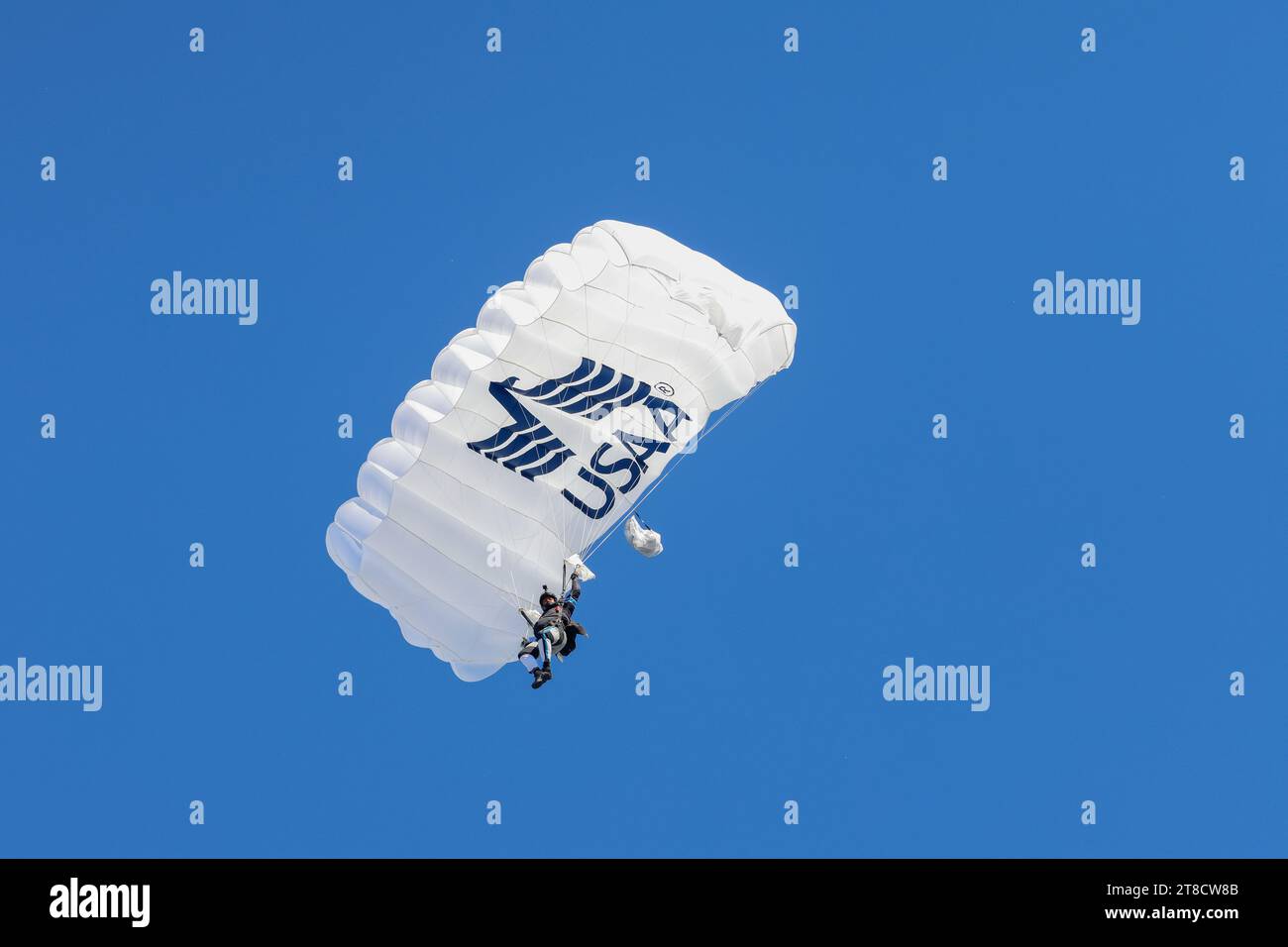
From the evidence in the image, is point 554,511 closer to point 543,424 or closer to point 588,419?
point 543,424

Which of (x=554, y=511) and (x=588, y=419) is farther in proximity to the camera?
(x=554, y=511)

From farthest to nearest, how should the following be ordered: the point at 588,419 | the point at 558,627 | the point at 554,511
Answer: the point at 554,511 → the point at 588,419 → the point at 558,627

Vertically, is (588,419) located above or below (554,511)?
above

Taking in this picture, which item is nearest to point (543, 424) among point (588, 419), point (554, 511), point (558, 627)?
point (588, 419)

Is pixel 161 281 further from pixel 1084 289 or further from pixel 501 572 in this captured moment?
pixel 1084 289

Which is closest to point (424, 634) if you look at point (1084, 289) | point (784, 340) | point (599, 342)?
point (599, 342)

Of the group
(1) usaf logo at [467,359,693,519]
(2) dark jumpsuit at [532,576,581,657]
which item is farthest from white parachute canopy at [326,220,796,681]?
(2) dark jumpsuit at [532,576,581,657]

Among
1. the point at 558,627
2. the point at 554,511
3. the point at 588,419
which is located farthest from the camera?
the point at 554,511
